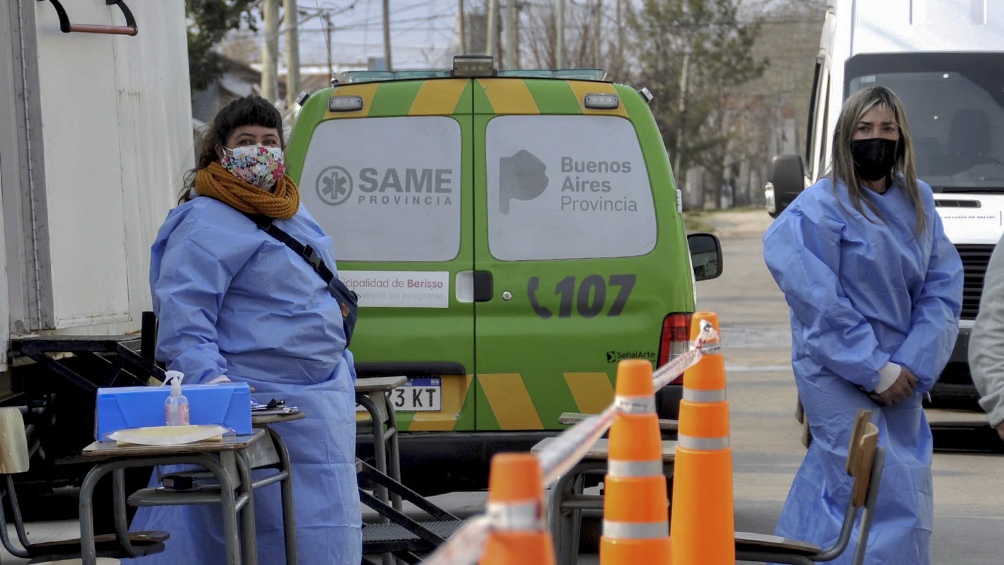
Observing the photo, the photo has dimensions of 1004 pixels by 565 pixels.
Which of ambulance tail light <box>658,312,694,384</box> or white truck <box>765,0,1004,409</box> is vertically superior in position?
white truck <box>765,0,1004,409</box>

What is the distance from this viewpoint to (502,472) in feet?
7.23

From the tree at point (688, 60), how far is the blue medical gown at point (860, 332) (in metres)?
57.5

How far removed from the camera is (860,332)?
5.15 meters

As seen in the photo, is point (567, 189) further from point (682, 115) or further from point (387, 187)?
point (682, 115)

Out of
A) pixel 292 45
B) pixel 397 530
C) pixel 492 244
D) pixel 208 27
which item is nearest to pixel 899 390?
pixel 397 530

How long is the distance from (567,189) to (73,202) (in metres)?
2.07

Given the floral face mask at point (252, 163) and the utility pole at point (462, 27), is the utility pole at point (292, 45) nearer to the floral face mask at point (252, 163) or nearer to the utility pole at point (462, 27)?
the utility pole at point (462, 27)

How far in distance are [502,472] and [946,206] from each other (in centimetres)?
863

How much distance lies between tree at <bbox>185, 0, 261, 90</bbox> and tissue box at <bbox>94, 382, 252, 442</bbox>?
20.8 m

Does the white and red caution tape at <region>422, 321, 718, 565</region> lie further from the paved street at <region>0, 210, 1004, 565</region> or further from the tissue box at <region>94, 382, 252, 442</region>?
the paved street at <region>0, 210, 1004, 565</region>

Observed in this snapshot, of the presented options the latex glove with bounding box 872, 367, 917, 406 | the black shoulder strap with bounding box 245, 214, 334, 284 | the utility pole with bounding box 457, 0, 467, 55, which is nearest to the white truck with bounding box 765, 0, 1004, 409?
the latex glove with bounding box 872, 367, 917, 406

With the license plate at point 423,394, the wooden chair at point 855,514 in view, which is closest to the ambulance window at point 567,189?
the license plate at point 423,394

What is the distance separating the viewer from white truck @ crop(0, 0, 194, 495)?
5.43 metres

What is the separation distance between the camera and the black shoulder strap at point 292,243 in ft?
16.3
